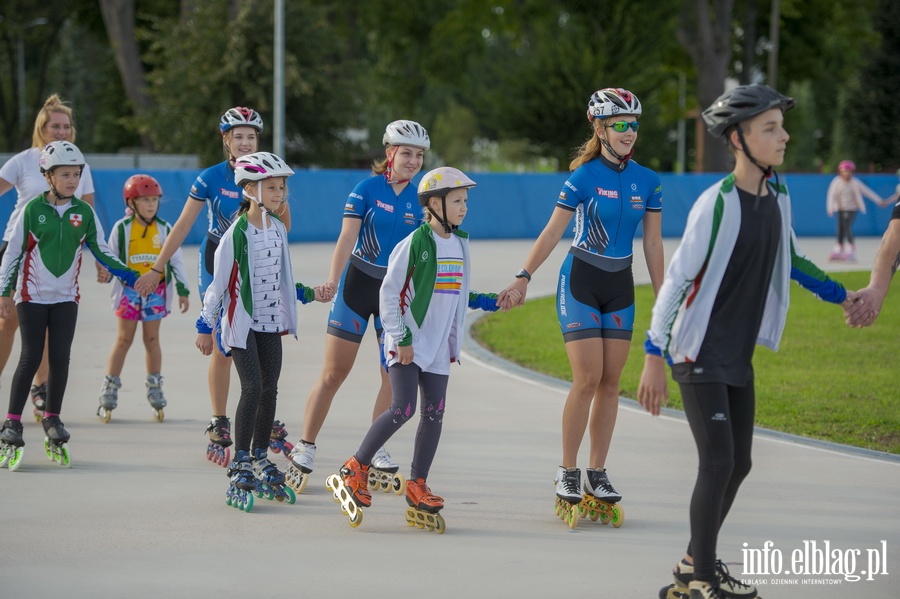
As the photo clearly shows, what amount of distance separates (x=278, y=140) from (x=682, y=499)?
1094 inches

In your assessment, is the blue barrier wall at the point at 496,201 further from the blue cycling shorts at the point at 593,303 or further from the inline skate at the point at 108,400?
the blue cycling shorts at the point at 593,303

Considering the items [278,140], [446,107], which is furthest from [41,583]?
[446,107]

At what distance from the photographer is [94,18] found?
5400cm

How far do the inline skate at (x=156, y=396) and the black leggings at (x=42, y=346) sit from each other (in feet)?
4.91

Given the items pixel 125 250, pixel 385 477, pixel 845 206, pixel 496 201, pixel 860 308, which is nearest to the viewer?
pixel 860 308

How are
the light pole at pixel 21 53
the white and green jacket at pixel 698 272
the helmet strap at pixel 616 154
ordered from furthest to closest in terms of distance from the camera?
the light pole at pixel 21 53, the helmet strap at pixel 616 154, the white and green jacket at pixel 698 272

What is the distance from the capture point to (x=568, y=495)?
21.6ft

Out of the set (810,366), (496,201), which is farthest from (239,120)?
(496,201)

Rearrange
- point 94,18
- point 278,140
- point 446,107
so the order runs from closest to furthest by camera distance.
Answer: point 278,140
point 94,18
point 446,107

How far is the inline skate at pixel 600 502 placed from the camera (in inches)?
261

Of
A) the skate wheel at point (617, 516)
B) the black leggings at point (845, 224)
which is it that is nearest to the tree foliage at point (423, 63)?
the black leggings at point (845, 224)

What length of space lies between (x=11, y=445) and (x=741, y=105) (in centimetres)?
492

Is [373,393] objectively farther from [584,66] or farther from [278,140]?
[584,66]

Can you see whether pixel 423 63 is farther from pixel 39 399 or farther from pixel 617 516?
pixel 617 516
